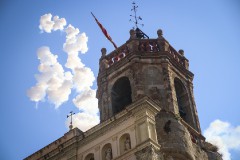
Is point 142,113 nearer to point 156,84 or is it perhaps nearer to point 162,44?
point 156,84

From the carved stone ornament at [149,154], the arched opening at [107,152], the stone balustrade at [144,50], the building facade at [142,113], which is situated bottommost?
the carved stone ornament at [149,154]

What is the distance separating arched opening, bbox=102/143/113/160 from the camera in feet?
88.5

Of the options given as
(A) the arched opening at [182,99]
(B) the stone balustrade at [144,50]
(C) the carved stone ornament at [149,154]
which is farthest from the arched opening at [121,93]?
(C) the carved stone ornament at [149,154]

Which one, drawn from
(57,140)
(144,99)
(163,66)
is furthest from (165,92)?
(57,140)

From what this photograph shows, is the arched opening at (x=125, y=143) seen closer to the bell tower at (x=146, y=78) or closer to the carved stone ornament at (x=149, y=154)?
the carved stone ornament at (x=149, y=154)

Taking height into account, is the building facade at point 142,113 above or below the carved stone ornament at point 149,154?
above

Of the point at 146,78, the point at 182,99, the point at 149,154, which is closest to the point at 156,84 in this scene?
the point at 146,78

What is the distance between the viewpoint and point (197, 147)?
30266 millimetres

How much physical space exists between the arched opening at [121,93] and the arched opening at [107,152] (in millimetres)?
4761

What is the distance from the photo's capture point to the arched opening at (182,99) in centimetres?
3209

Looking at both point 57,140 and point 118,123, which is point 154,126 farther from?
point 57,140

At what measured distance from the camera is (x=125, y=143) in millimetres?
26797

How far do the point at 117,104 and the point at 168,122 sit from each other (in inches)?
193

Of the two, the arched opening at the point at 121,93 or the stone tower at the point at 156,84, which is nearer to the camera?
the stone tower at the point at 156,84
